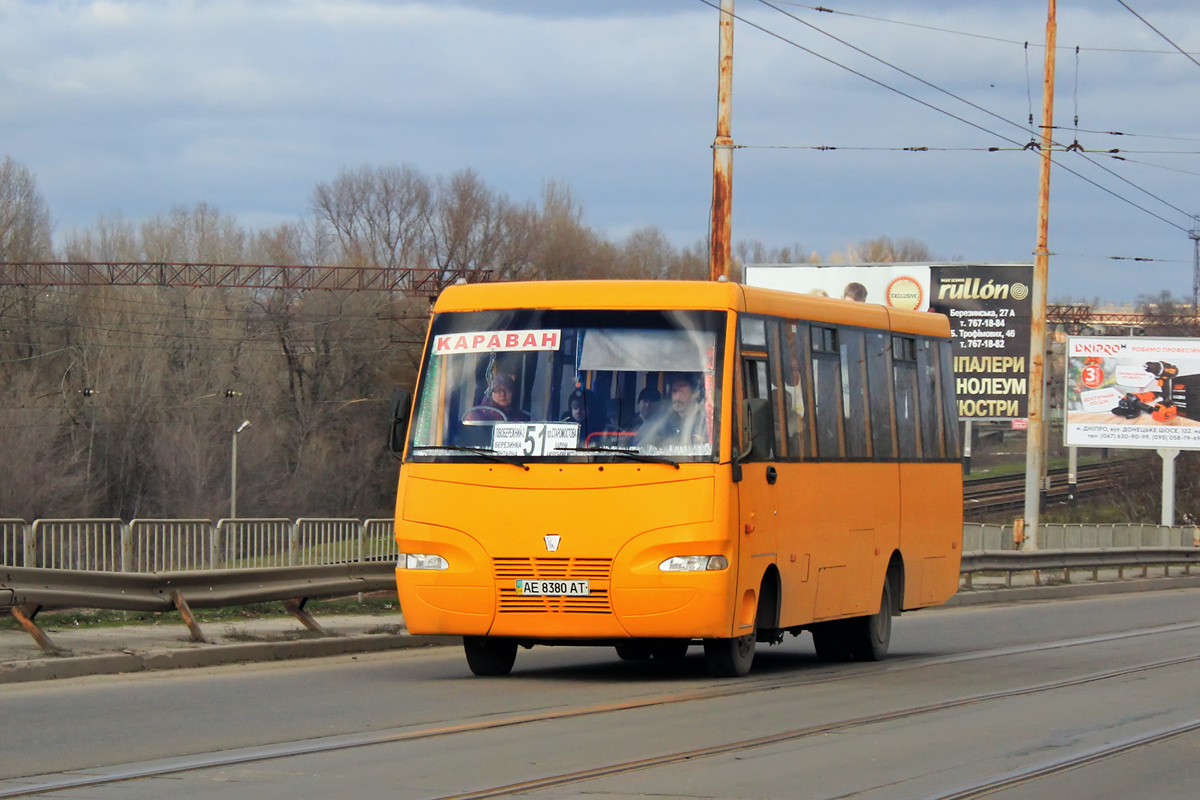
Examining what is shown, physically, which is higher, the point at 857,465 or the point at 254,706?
the point at 857,465

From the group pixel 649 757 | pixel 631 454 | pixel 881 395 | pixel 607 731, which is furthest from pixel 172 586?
pixel 881 395

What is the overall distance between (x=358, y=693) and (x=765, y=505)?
3.45 meters

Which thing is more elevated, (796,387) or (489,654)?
(796,387)

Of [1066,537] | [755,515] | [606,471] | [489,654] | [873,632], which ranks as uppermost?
[606,471]

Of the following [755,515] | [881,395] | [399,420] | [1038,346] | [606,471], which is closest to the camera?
[606,471]

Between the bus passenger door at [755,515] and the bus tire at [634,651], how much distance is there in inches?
36.2

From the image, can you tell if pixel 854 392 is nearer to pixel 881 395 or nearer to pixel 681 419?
pixel 881 395

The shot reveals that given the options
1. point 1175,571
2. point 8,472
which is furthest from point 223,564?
point 8,472

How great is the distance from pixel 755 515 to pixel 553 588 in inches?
67.2

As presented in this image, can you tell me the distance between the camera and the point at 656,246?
80.3m

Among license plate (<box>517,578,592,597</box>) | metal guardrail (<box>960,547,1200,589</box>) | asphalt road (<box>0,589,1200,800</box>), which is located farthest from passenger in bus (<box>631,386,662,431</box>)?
metal guardrail (<box>960,547,1200,589</box>)

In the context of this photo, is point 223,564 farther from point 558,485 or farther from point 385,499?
point 385,499

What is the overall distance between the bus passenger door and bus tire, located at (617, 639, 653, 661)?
92 centimetres

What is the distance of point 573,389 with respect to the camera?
40.7 ft
